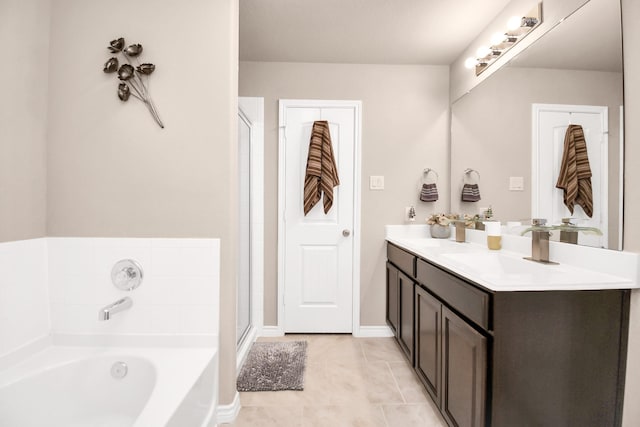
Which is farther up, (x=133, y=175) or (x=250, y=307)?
(x=133, y=175)

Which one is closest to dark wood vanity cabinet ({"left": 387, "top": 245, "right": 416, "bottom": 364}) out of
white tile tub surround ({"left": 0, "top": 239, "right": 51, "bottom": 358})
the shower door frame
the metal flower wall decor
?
the shower door frame

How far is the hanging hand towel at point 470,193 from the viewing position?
7.20ft

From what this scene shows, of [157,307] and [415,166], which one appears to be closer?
[157,307]

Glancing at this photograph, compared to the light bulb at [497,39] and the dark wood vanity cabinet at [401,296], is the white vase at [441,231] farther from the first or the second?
the light bulb at [497,39]

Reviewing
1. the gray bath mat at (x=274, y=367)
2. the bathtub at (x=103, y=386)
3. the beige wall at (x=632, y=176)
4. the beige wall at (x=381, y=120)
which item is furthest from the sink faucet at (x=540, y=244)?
the bathtub at (x=103, y=386)

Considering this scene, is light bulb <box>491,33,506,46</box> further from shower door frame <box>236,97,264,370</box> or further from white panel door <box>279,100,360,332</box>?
shower door frame <box>236,97,264,370</box>

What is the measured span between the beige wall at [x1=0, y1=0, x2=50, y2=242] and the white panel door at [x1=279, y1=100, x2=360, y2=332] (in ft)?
4.95

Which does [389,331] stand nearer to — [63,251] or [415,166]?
[415,166]

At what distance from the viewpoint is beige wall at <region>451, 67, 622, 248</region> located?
1229mm

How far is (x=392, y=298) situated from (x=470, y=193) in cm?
102

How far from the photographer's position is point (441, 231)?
8.00 feet

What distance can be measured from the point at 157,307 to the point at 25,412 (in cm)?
58

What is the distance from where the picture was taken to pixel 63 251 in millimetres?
1543

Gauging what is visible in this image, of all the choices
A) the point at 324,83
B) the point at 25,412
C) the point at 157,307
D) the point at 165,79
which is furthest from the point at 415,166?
the point at 25,412
